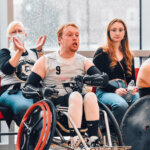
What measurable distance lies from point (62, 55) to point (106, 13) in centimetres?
170

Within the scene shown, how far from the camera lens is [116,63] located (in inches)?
144

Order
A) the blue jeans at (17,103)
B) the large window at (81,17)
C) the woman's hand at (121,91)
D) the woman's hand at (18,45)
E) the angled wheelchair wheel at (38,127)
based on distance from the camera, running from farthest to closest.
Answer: the large window at (81,17) → the woman's hand at (121,91) → the woman's hand at (18,45) → the blue jeans at (17,103) → the angled wheelchair wheel at (38,127)

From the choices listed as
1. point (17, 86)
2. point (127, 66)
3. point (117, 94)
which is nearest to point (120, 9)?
point (127, 66)

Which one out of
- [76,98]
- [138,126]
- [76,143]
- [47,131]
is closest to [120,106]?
[138,126]

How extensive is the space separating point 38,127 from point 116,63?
1.30m

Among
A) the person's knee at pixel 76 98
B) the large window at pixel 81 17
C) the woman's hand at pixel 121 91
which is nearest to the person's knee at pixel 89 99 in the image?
the person's knee at pixel 76 98

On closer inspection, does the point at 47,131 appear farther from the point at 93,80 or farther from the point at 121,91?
the point at 121,91

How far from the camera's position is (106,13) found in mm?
4551

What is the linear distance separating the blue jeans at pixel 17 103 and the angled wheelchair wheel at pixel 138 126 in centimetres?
86

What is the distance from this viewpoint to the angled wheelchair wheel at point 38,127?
7.68ft

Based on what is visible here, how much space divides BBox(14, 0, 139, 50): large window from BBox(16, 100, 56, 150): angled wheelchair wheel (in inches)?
70.9

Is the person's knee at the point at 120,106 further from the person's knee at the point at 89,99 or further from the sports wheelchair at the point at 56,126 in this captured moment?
the person's knee at the point at 89,99

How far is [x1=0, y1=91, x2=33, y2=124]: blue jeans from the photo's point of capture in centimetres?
323

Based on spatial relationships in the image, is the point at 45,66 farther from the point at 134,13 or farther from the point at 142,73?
the point at 134,13
